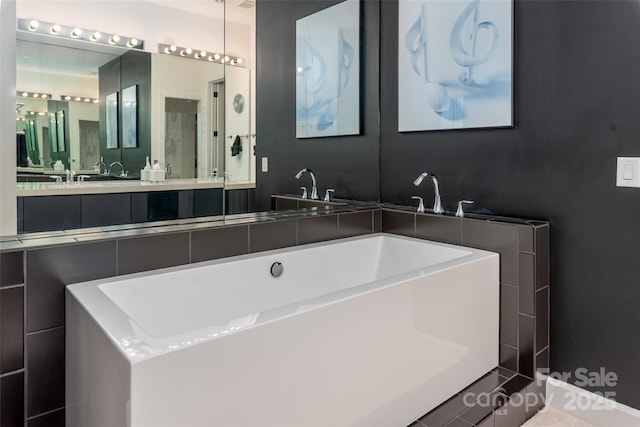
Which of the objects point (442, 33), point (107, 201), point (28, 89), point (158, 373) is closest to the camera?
point (158, 373)

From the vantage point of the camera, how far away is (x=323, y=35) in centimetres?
275

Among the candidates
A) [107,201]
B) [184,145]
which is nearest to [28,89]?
[107,201]

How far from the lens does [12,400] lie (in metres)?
1.42

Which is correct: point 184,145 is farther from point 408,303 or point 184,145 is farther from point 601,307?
point 601,307

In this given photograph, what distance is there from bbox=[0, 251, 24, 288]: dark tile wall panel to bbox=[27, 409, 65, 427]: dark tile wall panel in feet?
1.49

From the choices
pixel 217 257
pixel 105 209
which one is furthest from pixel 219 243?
pixel 105 209

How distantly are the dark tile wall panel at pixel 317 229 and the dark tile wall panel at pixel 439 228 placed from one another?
1.52ft

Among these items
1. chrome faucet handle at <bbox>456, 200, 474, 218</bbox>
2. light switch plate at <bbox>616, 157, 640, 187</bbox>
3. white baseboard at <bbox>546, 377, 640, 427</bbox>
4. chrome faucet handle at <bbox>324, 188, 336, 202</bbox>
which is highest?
light switch plate at <bbox>616, 157, 640, 187</bbox>

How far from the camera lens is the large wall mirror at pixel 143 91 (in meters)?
1.60

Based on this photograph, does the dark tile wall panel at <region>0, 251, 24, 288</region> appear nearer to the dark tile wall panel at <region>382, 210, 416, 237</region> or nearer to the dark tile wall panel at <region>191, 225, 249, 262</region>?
the dark tile wall panel at <region>191, 225, 249, 262</region>

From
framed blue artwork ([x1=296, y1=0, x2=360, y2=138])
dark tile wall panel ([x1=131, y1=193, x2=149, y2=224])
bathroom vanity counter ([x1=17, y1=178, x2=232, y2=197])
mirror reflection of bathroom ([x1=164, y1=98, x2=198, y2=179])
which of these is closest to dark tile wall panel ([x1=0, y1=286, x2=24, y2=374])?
bathroom vanity counter ([x1=17, y1=178, x2=232, y2=197])

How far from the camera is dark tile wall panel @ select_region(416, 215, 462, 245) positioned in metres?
2.30

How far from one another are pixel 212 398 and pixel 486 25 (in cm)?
209

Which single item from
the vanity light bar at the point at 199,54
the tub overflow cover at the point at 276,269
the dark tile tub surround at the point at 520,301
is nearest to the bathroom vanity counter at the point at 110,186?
the tub overflow cover at the point at 276,269
